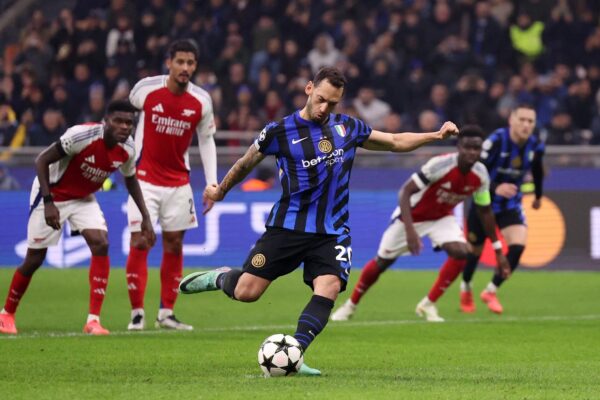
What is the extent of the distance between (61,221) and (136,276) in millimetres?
867

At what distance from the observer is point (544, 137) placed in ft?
66.1

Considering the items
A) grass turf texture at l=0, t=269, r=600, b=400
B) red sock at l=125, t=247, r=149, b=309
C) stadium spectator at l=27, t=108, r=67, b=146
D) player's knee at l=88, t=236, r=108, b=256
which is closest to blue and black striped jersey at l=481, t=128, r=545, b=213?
grass turf texture at l=0, t=269, r=600, b=400

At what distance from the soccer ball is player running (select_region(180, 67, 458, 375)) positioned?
1.67 feet

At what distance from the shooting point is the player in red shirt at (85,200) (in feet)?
35.8

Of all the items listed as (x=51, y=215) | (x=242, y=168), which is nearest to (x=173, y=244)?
(x=51, y=215)

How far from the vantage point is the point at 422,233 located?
1333 cm

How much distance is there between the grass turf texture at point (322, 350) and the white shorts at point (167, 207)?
3.05 feet

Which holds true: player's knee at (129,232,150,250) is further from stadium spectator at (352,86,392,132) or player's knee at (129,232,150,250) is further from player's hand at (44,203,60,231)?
stadium spectator at (352,86,392,132)

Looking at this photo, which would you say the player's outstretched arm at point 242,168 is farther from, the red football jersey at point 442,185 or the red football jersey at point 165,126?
the red football jersey at point 442,185

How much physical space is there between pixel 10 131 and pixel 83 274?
3.97m

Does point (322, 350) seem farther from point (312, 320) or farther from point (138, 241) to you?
point (138, 241)

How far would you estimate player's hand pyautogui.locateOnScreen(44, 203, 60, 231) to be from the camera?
10406 mm

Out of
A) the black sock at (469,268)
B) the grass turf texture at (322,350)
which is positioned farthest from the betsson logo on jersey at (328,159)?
the black sock at (469,268)

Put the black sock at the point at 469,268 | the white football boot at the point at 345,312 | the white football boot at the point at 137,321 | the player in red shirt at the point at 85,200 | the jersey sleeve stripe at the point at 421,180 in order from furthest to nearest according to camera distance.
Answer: the black sock at the point at 469,268 → the white football boot at the point at 345,312 → the jersey sleeve stripe at the point at 421,180 → the white football boot at the point at 137,321 → the player in red shirt at the point at 85,200
